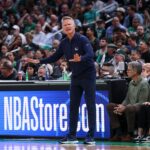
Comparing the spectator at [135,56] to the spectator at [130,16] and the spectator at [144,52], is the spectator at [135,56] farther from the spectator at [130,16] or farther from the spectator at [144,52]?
the spectator at [130,16]

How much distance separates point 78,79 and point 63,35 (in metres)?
7.64

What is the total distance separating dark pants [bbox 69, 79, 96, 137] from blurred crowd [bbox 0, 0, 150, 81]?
5.29 feet

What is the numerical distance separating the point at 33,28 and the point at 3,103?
8.21m

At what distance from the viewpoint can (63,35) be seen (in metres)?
18.7

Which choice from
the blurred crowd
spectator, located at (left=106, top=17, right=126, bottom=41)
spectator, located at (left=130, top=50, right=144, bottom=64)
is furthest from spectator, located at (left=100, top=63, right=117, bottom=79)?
spectator, located at (left=106, top=17, right=126, bottom=41)

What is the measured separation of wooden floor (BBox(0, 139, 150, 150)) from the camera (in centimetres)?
1038

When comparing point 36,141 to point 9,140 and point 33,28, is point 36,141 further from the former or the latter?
point 33,28

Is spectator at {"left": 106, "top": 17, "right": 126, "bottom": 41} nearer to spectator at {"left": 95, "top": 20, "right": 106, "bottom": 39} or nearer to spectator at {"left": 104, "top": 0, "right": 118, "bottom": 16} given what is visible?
spectator at {"left": 95, "top": 20, "right": 106, "bottom": 39}

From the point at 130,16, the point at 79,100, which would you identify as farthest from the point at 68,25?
the point at 130,16

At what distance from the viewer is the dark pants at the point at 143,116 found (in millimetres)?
11320

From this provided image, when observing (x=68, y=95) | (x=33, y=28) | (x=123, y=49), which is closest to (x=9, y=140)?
(x=68, y=95)

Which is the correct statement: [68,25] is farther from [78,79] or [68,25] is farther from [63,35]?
[63,35]

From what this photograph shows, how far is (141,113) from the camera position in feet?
37.1

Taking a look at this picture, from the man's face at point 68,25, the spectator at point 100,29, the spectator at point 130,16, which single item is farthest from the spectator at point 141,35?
the man's face at point 68,25
